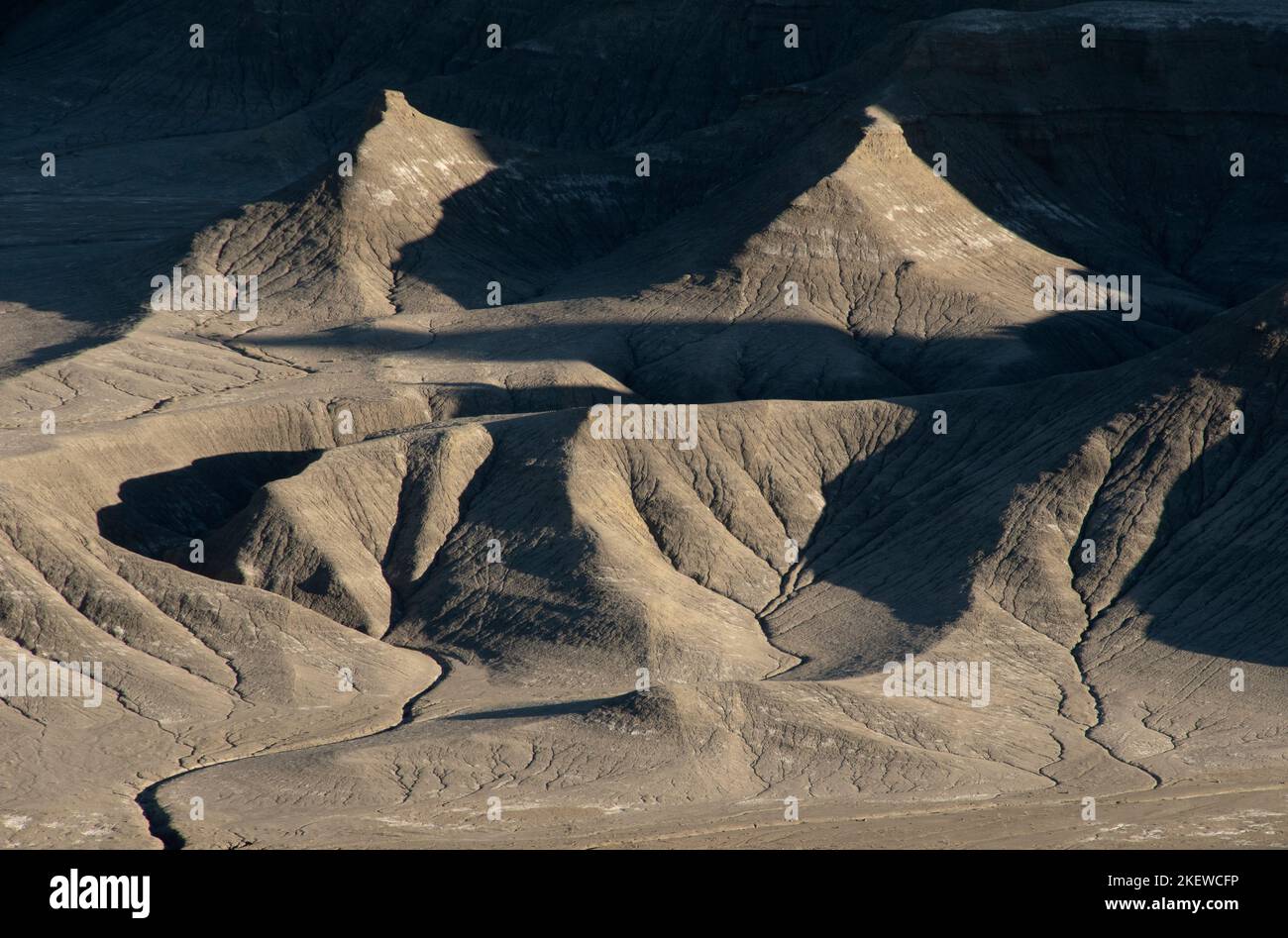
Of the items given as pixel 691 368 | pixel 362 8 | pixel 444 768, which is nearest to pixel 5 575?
pixel 444 768

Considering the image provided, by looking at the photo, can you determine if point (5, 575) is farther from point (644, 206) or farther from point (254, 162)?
point (254, 162)

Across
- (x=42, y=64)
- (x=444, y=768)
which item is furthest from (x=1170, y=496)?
(x=42, y=64)

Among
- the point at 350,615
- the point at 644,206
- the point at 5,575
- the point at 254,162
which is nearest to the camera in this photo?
the point at 5,575

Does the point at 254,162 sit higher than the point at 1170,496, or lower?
higher

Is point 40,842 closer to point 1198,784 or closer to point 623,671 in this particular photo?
point 623,671

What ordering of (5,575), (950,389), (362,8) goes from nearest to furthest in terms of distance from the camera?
(5,575) → (950,389) → (362,8)

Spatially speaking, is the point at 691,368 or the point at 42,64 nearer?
the point at 691,368

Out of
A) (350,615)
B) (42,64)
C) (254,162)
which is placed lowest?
(350,615)
